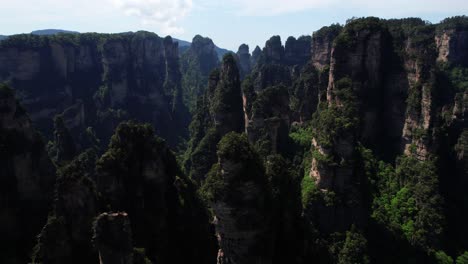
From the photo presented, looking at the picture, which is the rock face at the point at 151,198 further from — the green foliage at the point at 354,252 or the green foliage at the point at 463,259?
the green foliage at the point at 463,259

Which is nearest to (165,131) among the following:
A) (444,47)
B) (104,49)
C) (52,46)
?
(104,49)

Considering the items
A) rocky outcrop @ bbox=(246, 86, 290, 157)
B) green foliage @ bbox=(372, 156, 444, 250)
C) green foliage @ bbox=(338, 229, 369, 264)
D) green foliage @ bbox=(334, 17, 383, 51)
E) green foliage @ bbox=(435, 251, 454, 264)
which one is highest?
green foliage @ bbox=(334, 17, 383, 51)

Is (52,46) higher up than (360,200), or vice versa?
(52,46)

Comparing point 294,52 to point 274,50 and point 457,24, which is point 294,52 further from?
point 457,24

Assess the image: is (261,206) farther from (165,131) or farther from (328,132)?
(165,131)

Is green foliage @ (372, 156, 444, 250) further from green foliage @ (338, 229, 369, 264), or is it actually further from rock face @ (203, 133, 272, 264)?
rock face @ (203, 133, 272, 264)

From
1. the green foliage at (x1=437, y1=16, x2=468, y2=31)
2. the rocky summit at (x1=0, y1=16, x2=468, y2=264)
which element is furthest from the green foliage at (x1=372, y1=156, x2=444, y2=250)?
the green foliage at (x1=437, y1=16, x2=468, y2=31)

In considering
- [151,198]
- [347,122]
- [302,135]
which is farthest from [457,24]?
[151,198]
